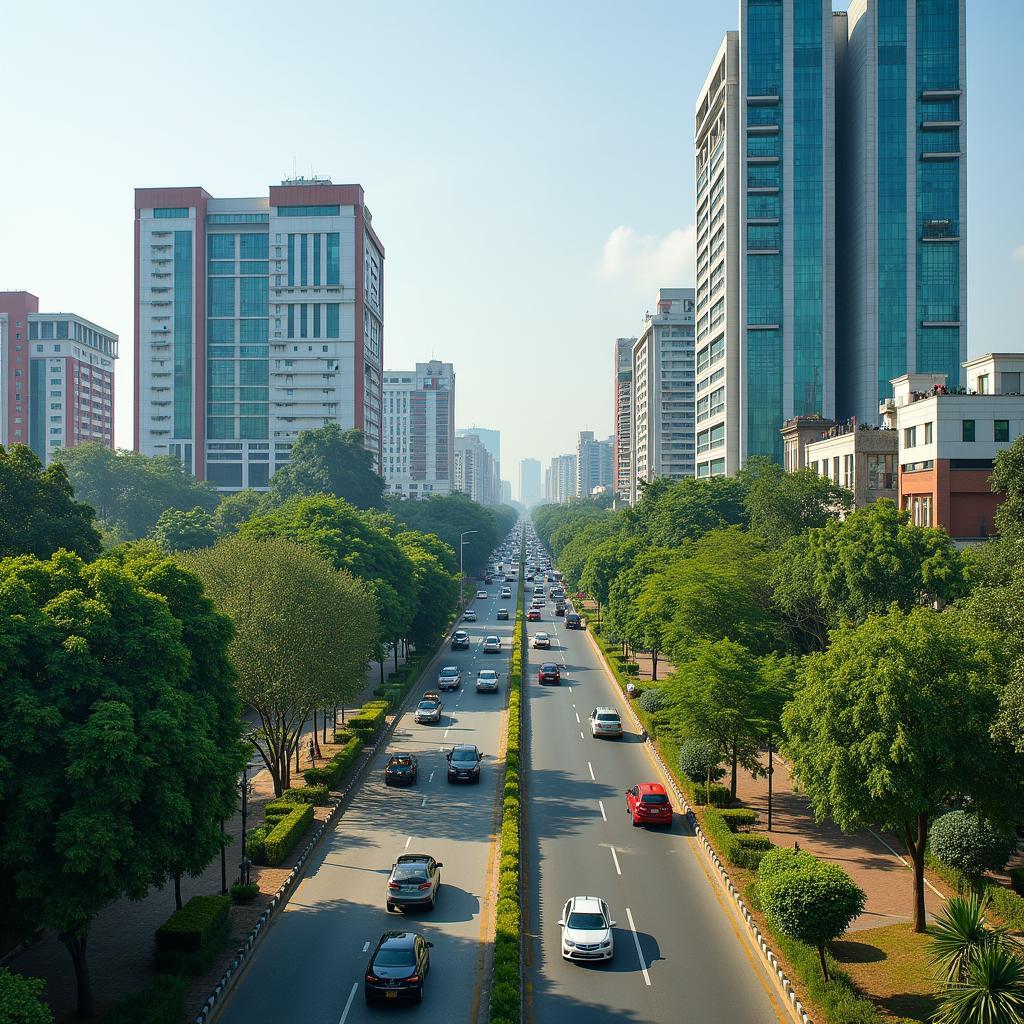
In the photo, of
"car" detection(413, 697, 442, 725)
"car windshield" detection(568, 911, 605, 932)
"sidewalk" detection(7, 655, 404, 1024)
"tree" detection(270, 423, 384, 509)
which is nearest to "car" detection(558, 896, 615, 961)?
"car windshield" detection(568, 911, 605, 932)

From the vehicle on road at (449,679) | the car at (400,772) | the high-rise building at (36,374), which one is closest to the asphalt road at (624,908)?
the car at (400,772)

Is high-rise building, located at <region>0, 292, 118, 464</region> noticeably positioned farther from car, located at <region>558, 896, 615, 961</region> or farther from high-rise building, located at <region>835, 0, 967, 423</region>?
car, located at <region>558, 896, 615, 961</region>

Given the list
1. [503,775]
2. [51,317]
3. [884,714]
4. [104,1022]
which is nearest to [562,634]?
[503,775]

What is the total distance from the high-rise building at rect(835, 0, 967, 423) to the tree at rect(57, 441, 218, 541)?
9512 centimetres

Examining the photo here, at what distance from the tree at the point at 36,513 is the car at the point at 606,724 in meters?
27.6

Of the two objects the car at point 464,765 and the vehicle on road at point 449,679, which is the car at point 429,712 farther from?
the car at point 464,765

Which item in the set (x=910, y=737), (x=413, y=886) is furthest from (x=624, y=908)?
(x=910, y=737)

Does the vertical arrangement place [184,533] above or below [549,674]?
above

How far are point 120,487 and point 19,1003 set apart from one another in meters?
124

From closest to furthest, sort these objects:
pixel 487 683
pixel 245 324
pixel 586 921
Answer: pixel 586 921 < pixel 487 683 < pixel 245 324

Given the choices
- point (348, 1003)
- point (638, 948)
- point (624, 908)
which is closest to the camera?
point (348, 1003)

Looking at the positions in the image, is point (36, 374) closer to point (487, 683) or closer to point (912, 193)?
point (487, 683)

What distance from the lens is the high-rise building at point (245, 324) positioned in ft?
513

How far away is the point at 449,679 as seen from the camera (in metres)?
63.9
